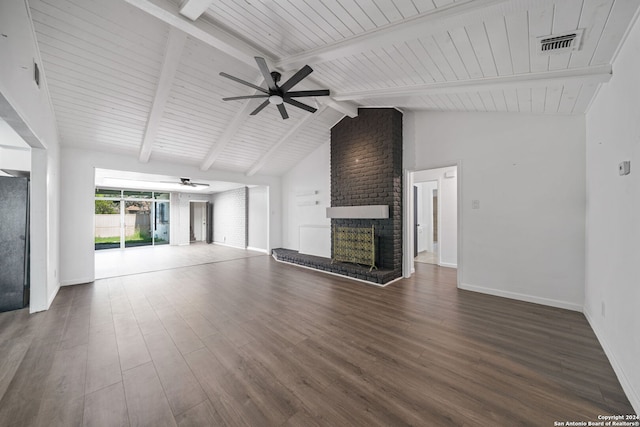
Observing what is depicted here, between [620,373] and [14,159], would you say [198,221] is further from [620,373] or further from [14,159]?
[620,373]

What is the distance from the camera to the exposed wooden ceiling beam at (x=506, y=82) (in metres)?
2.24

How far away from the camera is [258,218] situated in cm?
874

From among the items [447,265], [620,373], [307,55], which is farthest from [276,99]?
[447,265]

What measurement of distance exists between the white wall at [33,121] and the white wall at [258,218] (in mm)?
4991

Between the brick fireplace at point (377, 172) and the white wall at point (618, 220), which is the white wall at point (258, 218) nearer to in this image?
the brick fireplace at point (377, 172)

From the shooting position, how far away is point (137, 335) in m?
2.62

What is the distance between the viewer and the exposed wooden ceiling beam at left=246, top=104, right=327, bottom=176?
5.36 m

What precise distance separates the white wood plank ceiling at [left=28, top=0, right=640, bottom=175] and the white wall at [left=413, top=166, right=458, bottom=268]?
2.31 meters

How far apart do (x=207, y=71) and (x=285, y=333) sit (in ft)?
12.9

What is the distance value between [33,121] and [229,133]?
9.12ft

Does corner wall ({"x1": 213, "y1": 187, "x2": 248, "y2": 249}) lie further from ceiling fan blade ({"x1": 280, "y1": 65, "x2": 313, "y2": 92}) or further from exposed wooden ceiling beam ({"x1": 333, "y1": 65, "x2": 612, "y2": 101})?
exposed wooden ceiling beam ({"x1": 333, "y1": 65, "x2": 612, "y2": 101})

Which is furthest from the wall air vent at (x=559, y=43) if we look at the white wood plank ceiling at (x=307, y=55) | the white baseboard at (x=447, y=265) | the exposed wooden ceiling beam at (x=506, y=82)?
the white baseboard at (x=447, y=265)

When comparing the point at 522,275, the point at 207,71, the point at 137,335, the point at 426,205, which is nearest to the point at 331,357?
the point at 137,335

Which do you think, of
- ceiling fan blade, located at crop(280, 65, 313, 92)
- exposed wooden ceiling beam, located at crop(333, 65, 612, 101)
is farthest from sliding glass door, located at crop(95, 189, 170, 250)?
exposed wooden ceiling beam, located at crop(333, 65, 612, 101)
